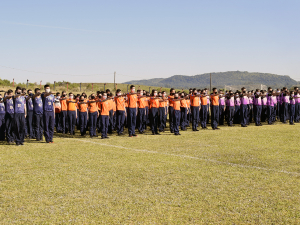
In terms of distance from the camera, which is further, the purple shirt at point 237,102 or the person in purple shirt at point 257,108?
the purple shirt at point 237,102

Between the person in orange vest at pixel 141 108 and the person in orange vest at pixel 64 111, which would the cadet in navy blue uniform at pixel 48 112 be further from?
the person in orange vest at pixel 141 108

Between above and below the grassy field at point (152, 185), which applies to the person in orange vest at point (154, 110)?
above

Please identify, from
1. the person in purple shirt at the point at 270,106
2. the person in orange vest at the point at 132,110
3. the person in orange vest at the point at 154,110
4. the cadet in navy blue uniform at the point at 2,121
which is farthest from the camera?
the person in purple shirt at the point at 270,106

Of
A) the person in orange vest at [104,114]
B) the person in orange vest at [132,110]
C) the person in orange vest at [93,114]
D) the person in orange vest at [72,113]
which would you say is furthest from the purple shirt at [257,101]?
the person in orange vest at [72,113]

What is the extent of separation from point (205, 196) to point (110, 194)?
1.76 meters

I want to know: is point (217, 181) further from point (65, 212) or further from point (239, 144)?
point (239, 144)

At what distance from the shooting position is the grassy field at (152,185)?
4969 mm

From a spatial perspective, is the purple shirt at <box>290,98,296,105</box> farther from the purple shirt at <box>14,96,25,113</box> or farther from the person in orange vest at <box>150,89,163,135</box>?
the purple shirt at <box>14,96,25,113</box>

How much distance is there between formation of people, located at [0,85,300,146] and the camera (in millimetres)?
13023

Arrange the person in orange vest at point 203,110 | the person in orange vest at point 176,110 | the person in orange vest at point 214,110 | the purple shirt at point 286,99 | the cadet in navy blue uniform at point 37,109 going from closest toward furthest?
the cadet in navy blue uniform at point 37,109 → the person in orange vest at point 176,110 → the person in orange vest at point 214,110 → the person in orange vest at point 203,110 → the purple shirt at point 286,99

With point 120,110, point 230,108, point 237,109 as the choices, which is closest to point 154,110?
point 120,110

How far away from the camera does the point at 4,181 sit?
6934 millimetres

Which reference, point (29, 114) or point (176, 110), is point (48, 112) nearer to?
point (29, 114)

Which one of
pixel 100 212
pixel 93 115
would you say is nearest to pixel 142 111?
pixel 93 115
